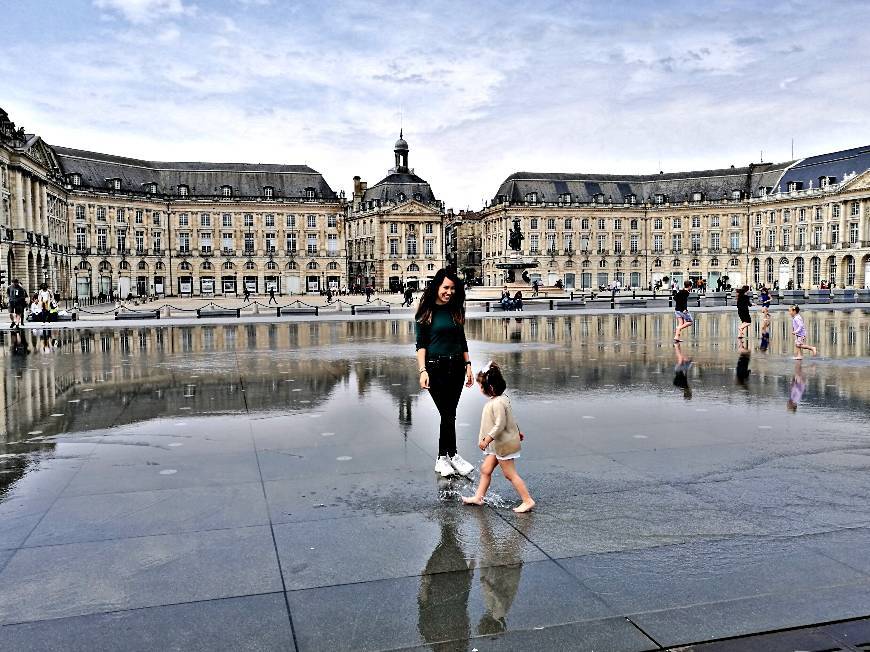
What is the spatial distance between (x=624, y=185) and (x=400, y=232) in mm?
34134

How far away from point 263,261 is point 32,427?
96486 mm

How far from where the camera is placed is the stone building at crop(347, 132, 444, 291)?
369 feet

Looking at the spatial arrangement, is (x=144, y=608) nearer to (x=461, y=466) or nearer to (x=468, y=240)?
(x=461, y=466)

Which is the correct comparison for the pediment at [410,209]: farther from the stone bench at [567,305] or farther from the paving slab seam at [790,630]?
the paving slab seam at [790,630]

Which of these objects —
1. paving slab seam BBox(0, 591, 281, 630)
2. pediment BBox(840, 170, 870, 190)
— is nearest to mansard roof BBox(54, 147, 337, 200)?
pediment BBox(840, 170, 870, 190)

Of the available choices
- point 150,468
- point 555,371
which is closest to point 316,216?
point 555,371

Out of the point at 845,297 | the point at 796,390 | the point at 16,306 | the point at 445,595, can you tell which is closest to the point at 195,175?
the point at 16,306

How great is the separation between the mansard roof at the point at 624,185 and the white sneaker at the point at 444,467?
107m

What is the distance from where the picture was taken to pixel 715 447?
9594mm

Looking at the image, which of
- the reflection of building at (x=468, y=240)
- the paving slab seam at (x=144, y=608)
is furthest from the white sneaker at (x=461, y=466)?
the reflection of building at (x=468, y=240)

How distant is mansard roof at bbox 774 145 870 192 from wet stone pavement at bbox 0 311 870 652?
92.5 meters

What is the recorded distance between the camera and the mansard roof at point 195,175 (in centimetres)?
9381

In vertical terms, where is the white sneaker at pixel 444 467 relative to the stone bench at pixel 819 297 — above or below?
below

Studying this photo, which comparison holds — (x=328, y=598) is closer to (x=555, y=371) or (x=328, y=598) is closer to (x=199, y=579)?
(x=199, y=579)
